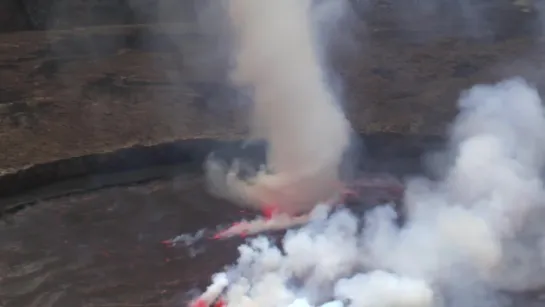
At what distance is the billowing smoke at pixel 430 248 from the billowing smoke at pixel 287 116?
0.38 metres

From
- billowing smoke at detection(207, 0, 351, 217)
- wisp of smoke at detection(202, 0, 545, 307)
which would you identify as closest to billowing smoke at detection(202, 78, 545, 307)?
wisp of smoke at detection(202, 0, 545, 307)

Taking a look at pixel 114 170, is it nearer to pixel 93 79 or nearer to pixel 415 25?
pixel 93 79

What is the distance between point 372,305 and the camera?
4.57 meters

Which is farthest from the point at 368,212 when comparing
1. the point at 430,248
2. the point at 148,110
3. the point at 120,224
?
the point at 148,110

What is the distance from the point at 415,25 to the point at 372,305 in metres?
5.29

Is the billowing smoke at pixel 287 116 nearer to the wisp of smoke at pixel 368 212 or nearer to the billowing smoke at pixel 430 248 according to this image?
the wisp of smoke at pixel 368 212

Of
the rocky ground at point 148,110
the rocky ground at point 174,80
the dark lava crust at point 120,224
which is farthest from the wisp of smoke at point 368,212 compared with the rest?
the rocky ground at point 174,80

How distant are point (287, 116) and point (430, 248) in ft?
5.37

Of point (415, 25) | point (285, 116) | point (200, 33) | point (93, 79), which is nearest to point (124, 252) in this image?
point (285, 116)

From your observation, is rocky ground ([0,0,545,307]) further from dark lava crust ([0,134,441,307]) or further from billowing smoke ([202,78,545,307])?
billowing smoke ([202,78,545,307])

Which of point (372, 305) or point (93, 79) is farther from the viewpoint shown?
point (93, 79)

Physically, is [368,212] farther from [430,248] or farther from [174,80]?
[174,80]

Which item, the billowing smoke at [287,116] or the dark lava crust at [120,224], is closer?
the dark lava crust at [120,224]

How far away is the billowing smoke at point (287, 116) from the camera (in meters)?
6.12
